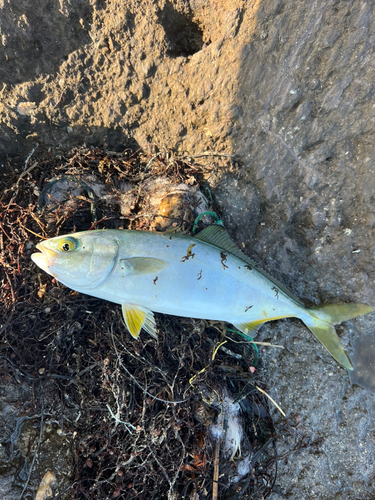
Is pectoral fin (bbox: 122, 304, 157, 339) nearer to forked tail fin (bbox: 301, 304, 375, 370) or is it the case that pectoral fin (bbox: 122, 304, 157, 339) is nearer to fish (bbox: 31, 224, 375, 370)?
fish (bbox: 31, 224, 375, 370)

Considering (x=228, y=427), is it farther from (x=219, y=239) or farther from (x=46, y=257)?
(x=46, y=257)

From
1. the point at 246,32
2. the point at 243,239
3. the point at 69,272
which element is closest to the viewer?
the point at 69,272

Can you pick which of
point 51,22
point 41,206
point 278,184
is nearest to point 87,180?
point 41,206

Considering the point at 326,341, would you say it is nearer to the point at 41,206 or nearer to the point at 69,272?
the point at 69,272

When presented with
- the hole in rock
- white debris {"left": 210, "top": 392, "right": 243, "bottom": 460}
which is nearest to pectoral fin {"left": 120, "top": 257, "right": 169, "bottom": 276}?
white debris {"left": 210, "top": 392, "right": 243, "bottom": 460}

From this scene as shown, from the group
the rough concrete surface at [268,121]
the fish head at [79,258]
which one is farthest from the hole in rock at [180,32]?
the fish head at [79,258]

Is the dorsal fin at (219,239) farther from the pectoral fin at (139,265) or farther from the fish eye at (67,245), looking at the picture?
the fish eye at (67,245)

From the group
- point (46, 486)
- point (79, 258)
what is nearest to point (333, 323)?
point (79, 258)
